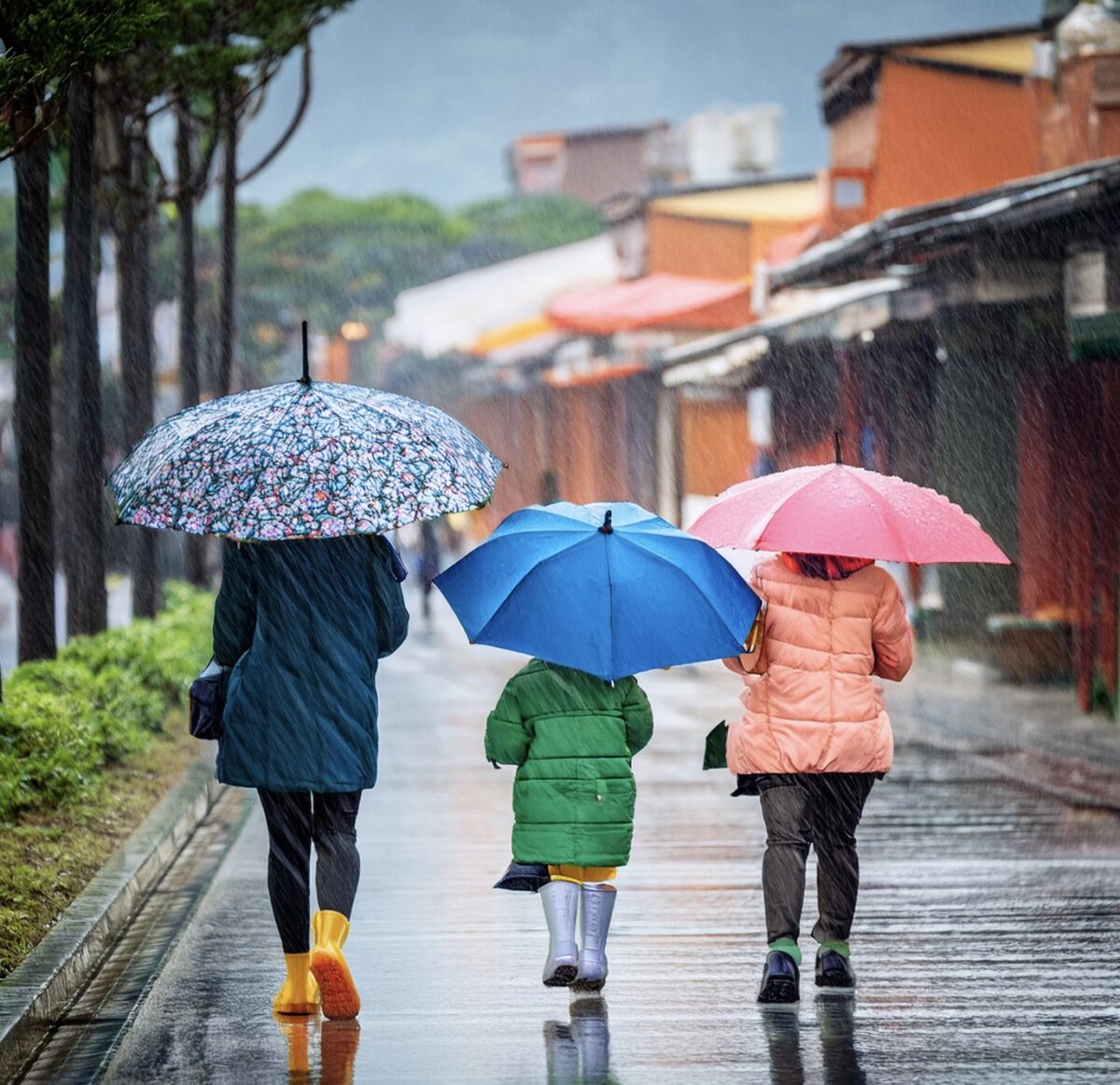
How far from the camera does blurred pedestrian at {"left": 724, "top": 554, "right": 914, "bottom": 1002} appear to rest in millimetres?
6645

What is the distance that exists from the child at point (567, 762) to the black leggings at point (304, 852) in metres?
0.51

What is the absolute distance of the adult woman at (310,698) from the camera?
6.35m

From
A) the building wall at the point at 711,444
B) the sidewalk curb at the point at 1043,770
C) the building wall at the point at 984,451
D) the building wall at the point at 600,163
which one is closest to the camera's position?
the sidewalk curb at the point at 1043,770

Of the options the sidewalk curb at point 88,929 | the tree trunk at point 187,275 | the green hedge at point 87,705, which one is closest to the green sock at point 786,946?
the sidewalk curb at point 88,929

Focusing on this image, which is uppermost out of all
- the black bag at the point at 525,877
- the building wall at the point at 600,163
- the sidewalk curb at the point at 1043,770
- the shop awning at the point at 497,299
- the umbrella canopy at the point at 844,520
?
the building wall at the point at 600,163

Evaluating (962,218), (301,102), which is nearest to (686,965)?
(962,218)

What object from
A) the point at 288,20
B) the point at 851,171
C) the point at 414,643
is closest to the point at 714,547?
the point at 288,20

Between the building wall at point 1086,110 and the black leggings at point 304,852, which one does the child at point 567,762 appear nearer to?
the black leggings at point 304,852

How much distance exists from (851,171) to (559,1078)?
2296 centimetres

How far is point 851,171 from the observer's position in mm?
27578

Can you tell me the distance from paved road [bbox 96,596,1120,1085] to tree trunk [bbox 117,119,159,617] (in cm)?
582

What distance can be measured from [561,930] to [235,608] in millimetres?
1435

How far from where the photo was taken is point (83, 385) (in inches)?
540

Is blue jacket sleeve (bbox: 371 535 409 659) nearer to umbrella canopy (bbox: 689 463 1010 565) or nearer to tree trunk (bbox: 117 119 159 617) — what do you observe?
umbrella canopy (bbox: 689 463 1010 565)
